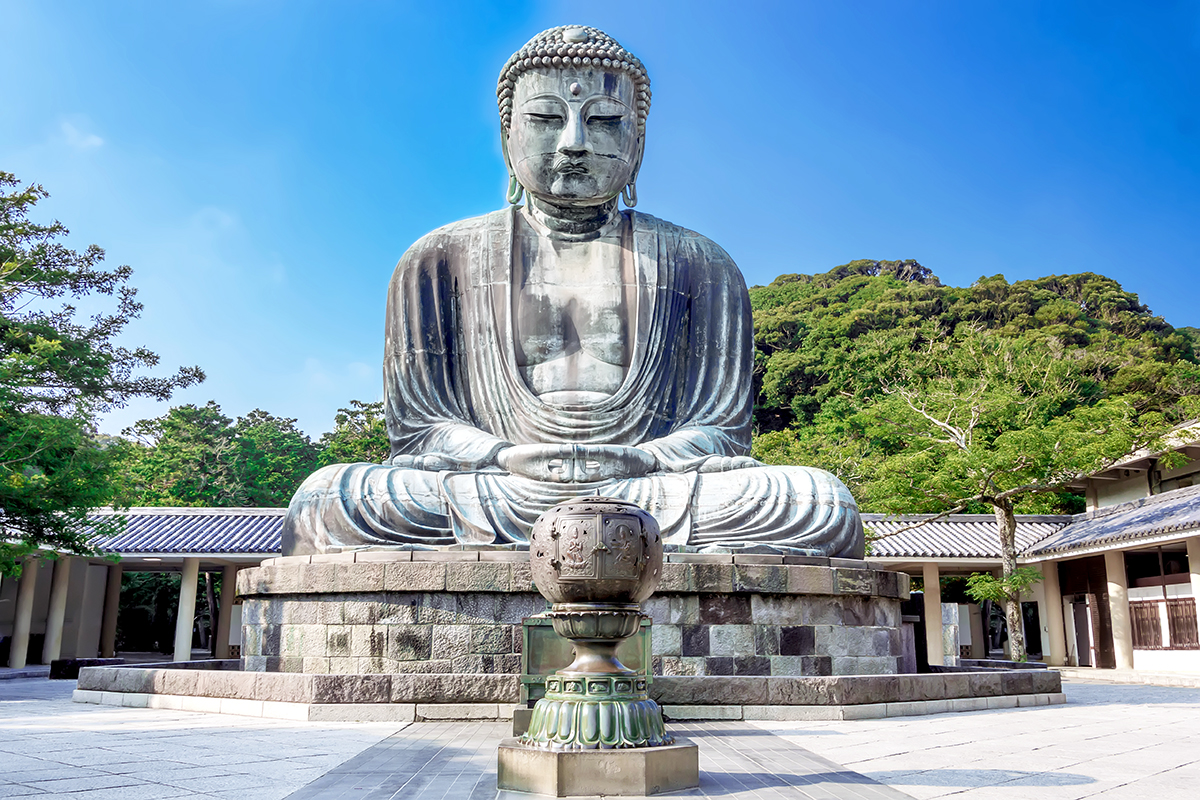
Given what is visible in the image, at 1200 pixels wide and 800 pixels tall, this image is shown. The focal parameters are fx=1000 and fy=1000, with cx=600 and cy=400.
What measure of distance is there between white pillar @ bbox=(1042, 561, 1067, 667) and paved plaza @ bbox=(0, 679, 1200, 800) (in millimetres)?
16021

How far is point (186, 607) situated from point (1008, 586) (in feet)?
49.5

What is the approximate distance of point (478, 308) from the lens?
9570 mm

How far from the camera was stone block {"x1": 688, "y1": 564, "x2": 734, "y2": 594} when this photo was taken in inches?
279

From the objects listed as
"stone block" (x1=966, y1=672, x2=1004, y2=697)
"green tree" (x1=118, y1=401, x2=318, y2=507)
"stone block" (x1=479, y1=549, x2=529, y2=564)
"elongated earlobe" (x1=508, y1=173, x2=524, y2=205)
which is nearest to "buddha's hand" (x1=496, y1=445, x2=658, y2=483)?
"stone block" (x1=479, y1=549, x2=529, y2=564)

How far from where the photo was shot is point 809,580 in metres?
7.31

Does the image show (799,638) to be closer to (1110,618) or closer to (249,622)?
(249,622)

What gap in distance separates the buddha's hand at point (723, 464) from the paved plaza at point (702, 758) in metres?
2.68

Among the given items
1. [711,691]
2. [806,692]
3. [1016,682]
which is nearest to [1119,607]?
[1016,682]

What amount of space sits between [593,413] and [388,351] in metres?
2.22

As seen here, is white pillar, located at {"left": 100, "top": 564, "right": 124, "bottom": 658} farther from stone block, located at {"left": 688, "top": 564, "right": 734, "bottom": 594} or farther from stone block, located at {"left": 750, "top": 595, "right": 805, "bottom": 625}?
stone block, located at {"left": 750, "top": 595, "right": 805, "bottom": 625}

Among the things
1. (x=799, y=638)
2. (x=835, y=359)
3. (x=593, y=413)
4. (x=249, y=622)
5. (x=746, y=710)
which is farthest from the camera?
(x=835, y=359)

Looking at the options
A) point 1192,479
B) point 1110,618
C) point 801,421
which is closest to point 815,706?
point 1110,618

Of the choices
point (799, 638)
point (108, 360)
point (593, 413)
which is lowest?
point (799, 638)

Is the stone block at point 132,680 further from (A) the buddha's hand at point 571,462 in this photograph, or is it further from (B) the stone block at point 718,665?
(B) the stone block at point 718,665
